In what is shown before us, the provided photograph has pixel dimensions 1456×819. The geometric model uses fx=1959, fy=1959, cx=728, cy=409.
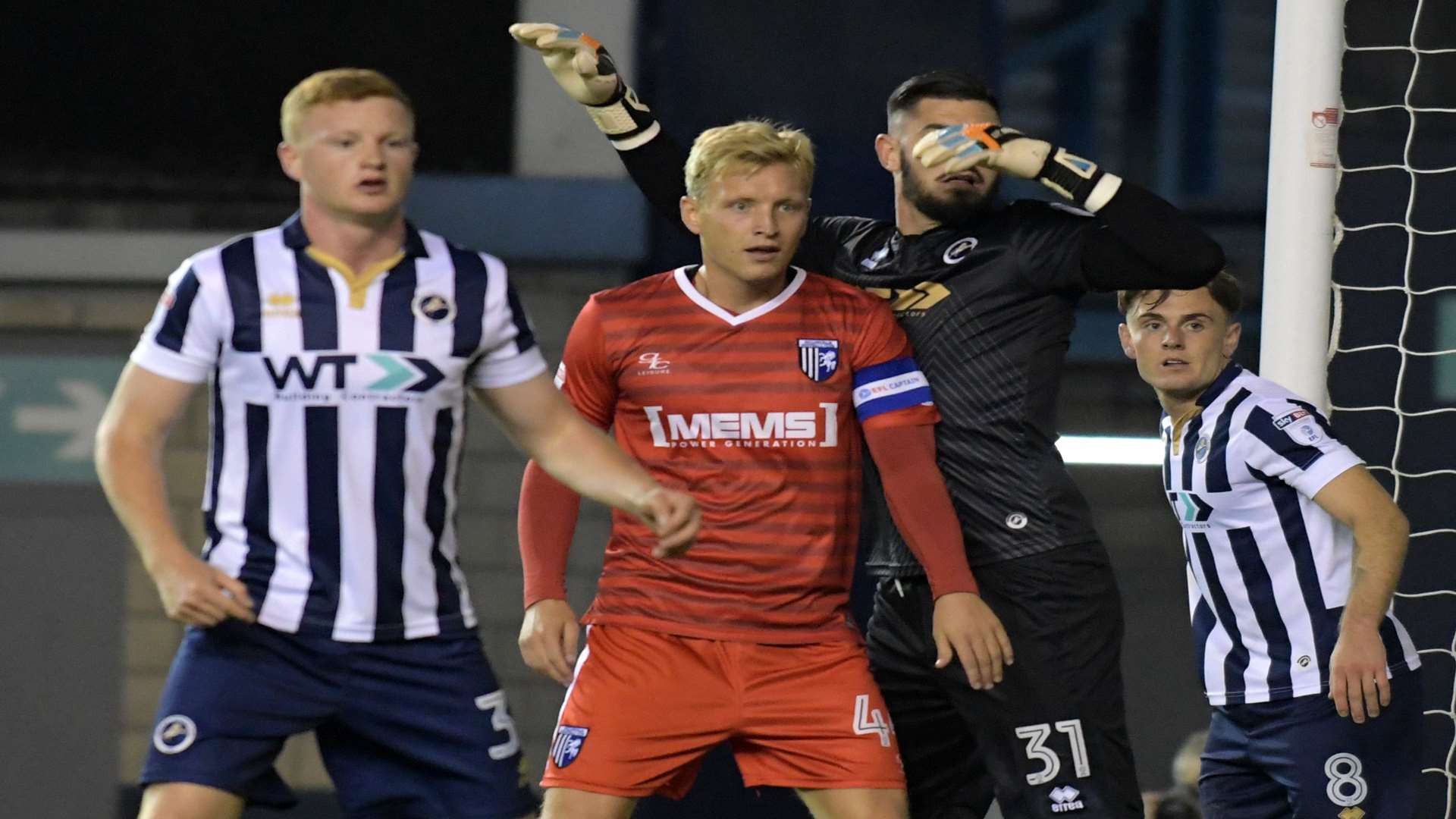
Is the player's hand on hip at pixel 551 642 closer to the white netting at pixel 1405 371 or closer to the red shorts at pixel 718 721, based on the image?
the red shorts at pixel 718 721

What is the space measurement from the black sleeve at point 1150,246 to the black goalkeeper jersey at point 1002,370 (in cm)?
9

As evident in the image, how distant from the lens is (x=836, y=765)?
354 centimetres

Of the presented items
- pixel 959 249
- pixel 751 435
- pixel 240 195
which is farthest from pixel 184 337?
pixel 240 195

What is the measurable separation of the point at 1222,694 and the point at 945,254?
103 centimetres

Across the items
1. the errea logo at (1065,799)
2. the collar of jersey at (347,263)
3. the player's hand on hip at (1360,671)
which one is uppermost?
the collar of jersey at (347,263)

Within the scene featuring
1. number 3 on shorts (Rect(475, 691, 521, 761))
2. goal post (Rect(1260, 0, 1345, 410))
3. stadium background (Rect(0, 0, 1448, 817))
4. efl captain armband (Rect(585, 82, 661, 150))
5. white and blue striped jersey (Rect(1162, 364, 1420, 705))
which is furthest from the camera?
stadium background (Rect(0, 0, 1448, 817))

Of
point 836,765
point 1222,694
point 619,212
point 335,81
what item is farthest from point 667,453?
point 619,212

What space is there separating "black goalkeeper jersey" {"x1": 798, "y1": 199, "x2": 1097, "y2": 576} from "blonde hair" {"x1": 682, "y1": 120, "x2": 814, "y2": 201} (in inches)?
14.1

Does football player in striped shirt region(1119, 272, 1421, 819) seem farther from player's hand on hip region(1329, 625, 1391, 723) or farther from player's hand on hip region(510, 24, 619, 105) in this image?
player's hand on hip region(510, 24, 619, 105)

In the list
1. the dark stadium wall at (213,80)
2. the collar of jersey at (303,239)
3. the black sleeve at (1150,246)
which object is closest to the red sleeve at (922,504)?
the black sleeve at (1150,246)

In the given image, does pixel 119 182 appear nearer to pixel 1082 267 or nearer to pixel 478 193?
pixel 478 193

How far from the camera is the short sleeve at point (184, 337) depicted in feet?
10.2

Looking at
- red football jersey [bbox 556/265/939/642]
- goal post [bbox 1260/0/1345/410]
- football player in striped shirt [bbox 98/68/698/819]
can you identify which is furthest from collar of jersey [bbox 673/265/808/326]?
goal post [bbox 1260/0/1345/410]

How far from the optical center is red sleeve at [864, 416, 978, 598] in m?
3.60
